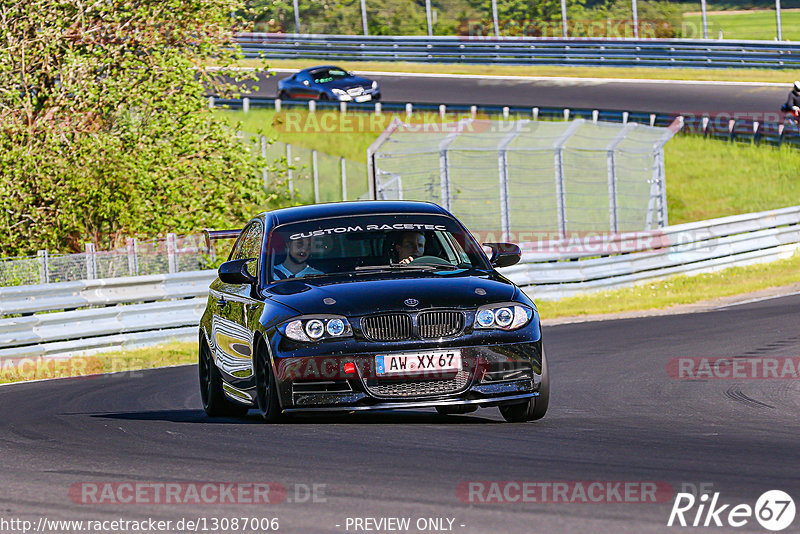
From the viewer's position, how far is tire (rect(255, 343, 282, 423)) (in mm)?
8625

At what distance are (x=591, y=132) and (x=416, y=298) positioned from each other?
18.0 metres

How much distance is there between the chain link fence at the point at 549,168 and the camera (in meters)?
24.3

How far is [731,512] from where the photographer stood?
540cm

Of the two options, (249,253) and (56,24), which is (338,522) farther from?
(56,24)

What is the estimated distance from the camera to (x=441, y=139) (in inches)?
971

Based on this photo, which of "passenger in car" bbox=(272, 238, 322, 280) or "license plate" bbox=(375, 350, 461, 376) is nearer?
"license plate" bbox=(375, 350, 461, 376)

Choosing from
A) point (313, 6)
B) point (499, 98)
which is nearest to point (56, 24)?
point (499, 98)

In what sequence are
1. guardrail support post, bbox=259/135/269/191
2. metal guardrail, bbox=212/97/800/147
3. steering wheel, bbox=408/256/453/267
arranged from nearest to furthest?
steering wheel, bbox=408/256/453/267 < guardrail support post, bbox=259/135/269/191 < metal guardrail, bbox=212/97/800/147

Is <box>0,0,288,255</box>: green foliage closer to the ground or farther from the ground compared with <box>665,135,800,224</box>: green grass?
farther from the ground

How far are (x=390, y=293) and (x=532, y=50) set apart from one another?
1753 inches

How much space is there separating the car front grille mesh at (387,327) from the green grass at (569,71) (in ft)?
135

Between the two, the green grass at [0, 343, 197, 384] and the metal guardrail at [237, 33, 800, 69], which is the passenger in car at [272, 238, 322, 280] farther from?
the metal guardrail at [237, 33, 800, 69]

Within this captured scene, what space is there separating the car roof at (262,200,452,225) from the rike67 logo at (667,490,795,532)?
4.51 metres

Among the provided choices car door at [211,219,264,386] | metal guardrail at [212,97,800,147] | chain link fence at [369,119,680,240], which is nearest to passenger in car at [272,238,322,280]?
car door at [211,219,264,386]
